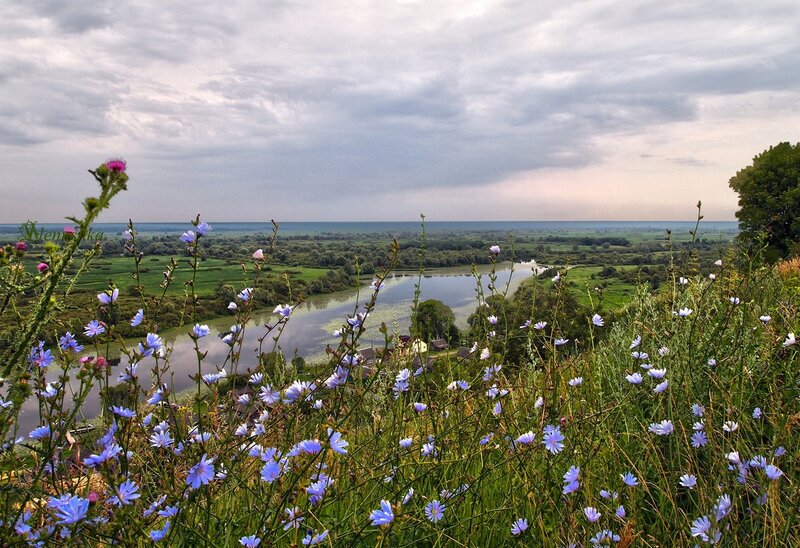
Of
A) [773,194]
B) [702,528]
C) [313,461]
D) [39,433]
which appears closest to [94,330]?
[39,433]

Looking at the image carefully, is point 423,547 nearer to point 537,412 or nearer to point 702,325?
point 537,412

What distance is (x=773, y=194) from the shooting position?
17.1 m

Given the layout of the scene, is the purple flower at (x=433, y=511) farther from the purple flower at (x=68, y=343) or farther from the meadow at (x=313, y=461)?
the purple flower at (x=68, y=343)

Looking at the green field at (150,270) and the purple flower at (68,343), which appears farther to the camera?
the green field at (150,270)

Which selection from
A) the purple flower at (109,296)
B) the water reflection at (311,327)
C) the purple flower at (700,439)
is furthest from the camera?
the water reflection at (311,327)

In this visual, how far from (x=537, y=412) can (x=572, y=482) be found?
0.92 metres

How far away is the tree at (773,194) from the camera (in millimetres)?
15852

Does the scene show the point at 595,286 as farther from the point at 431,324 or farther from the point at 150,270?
the point at 150,270

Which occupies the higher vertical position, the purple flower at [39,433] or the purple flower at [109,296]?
the purple flower at [109,296]

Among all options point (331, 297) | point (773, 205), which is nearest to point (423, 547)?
point (773, 205)

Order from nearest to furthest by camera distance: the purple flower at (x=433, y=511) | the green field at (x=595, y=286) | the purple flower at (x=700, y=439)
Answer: the purple flower at (x=433, y=511), the purple flower at (x=700, y=439), the green field at (x=595, y=286)

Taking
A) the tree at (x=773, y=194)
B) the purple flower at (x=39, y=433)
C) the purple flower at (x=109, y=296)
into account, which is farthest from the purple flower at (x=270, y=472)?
the tree at (x=773, y=194)

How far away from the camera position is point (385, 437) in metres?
2.81

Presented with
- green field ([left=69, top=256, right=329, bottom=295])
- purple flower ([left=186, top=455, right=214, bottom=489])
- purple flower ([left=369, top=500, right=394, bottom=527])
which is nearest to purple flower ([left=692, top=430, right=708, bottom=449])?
purple flower ([left=369, top=500, right=394, bottom=527])
